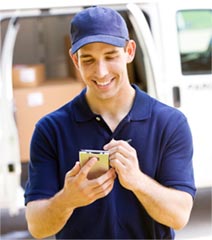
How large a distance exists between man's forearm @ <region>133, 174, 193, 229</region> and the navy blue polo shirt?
0.9 inches

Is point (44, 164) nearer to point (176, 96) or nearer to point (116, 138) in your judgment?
point (116, 138)

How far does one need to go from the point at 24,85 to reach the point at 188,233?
1109 millimetres

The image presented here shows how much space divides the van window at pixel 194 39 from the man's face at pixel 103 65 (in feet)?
3.74

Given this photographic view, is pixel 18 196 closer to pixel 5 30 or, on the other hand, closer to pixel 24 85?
pixel 24 85

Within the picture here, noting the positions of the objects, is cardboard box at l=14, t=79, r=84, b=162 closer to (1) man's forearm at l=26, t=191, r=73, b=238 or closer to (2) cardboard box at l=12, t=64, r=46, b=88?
(2) cardboard box at l=12, t=64, r=46, b=88

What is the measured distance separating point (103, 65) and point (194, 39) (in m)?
1.22

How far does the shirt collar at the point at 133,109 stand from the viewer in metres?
1.07

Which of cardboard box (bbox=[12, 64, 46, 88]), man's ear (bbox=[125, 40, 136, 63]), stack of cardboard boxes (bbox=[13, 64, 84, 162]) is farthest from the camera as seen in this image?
cardboard box (bbox=[12, 64, 46, 88])

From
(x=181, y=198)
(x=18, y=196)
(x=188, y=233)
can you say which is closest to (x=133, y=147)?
(x=181, y=198)

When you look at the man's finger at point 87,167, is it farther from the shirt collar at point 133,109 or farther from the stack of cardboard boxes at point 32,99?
the stack of cardboard boxes at point 32,99

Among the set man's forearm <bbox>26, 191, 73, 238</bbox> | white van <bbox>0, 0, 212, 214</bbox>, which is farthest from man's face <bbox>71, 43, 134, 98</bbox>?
white van <bbox>0, 0, 212, 214</bbox>

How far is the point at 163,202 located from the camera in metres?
1.01

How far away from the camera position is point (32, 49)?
283 centimetres

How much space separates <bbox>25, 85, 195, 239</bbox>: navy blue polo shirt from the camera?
3.44ft
